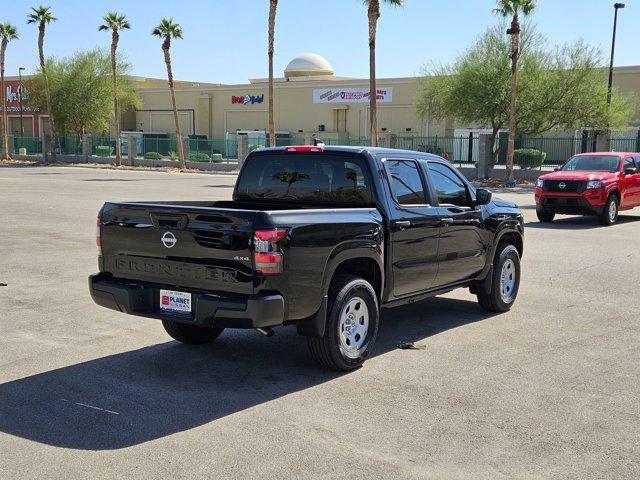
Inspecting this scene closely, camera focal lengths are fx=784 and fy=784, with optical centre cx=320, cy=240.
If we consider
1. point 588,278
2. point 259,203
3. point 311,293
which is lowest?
point 588,278

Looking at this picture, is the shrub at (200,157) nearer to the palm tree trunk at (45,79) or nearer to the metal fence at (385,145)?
the metal fence at (385,145)

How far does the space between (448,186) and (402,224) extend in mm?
1268

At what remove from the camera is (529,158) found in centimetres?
4228

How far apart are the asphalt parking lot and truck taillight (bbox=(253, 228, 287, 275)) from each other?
100 cm

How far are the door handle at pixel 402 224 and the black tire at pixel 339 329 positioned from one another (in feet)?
2.31

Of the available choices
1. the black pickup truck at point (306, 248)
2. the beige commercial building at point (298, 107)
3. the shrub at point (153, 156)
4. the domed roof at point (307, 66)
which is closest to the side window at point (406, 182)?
the black pickup truck at point (306, 248)

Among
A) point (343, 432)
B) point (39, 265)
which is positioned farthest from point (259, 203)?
point (39, 265)

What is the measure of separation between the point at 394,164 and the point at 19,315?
175 inches

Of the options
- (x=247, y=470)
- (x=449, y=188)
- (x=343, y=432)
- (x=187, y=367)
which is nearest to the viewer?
(x=247, y=470)

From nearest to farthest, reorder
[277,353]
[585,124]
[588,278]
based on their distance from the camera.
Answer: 1. [277,353]
2. [588,278]
3. [585,124]

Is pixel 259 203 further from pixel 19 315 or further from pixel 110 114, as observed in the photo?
pixel 110 114

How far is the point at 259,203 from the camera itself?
7.57 m

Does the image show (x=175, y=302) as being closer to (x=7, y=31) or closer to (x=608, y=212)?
(x=608, y=212)

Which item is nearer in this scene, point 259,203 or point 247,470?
point 247,470
